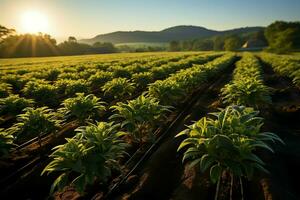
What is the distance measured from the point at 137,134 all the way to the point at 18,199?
3574 mm

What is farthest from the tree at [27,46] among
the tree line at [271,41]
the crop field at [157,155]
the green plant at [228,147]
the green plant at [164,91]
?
the green plant at [228,147]

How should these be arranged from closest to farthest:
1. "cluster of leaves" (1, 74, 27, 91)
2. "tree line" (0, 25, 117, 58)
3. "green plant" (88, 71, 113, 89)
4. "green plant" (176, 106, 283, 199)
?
"green plant" (176, 106, 283, 199)
"green plant" (88, 71, 113, 89)
"cluster of leaves" (1, 74, 27, 91)
"tree line" (0, 25, 117, 58)

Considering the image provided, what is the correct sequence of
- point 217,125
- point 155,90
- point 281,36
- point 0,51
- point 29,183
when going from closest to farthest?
point 217,125, point 29,183, point 155,90, point 0,51, point 281,36

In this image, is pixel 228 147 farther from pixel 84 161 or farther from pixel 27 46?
pixel 27 46

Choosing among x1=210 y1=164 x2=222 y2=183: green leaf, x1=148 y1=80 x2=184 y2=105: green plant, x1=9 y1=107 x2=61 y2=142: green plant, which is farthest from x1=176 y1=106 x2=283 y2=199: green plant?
x1=148 y1=80 x2=184 y2=105: green plant

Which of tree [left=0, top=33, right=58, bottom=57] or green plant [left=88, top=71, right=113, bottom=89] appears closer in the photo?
green plant [left=88, top=71, right=113, bottom=89]

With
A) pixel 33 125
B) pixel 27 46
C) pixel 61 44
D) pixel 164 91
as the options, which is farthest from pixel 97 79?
pixel 61 44

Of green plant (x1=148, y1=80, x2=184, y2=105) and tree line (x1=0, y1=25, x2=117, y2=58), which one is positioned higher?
green plant (x1=148, y1=80, x2=184, y2=105)

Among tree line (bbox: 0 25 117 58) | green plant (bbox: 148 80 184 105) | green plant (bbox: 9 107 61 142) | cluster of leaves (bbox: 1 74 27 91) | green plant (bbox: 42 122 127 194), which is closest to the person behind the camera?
green plant (bbox: 42 122 127 194)

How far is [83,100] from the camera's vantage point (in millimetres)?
7707

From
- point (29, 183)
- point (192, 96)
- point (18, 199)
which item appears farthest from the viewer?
point (192, 96)

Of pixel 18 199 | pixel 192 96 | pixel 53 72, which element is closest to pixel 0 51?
pixel 53 72

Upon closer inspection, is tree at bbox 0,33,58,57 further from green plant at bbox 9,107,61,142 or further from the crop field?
green plant at bbox 9,107,61,142

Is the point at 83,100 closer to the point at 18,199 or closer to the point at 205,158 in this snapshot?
the point at 18,199
